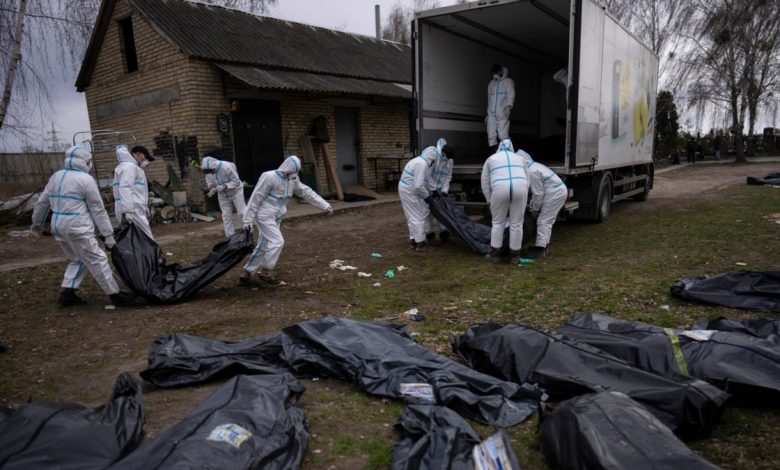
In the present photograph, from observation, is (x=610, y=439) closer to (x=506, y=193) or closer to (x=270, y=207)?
(x=506, y=193)

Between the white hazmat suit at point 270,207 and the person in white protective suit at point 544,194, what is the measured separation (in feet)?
9.74

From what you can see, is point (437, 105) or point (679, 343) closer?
point (679, 343)

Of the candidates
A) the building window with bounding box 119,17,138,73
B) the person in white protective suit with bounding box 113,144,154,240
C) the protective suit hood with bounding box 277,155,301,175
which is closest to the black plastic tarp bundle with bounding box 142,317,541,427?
the protective suit hood with bounding box 277,155,301,175

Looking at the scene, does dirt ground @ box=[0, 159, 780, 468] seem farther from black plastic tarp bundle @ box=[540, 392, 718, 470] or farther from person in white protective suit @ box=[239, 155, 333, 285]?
black plastic tarp bundle @ box=[540, 392, 718, 470]

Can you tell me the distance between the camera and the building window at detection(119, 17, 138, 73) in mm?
12071

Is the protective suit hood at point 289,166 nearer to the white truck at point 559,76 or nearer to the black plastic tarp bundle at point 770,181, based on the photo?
the white truck at point 559,76

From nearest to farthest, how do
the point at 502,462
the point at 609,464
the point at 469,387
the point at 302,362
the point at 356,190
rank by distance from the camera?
the point at 609,464 < the point at 502,462 < the point at 469,387 < the point at 302,362 < the point at 356,190

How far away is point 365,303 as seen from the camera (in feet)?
15.8

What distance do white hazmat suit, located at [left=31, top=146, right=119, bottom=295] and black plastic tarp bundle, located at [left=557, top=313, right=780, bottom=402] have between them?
4.45 meters

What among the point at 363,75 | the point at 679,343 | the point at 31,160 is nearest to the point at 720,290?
the point at 679,343

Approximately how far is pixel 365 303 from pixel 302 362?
167cm

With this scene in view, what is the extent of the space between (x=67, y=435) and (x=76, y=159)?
356cm

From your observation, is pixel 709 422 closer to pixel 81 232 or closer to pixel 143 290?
pixel 143 290

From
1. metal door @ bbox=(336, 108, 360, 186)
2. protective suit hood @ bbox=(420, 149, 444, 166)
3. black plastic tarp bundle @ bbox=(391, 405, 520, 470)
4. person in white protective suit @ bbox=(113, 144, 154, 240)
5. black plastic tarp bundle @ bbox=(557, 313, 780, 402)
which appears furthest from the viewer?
metal door @ bbox=(336, 108, 360, 186)
